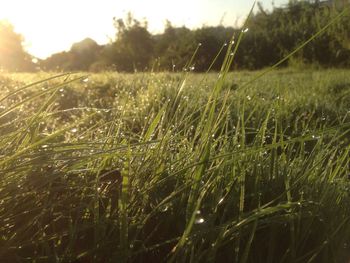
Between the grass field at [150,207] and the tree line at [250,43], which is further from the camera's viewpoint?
the tree line at [250,43]

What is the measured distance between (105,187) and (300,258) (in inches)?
19.9

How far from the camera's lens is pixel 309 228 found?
124cm

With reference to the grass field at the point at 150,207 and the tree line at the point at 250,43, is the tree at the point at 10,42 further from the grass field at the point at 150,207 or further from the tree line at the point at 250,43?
the grass field at the point at 150,207

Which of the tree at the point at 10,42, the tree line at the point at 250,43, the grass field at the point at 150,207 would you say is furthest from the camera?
the tree at the point at 10,42

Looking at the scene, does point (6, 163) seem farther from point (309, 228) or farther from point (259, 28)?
point (259, 28)

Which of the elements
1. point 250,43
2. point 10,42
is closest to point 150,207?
point 250,43

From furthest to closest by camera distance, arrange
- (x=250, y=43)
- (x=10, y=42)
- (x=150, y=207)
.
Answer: (x=10, y=42), (x=250, y=43), (x=150, y=207)

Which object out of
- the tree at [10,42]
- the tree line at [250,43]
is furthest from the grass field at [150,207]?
the tree at [10,42]

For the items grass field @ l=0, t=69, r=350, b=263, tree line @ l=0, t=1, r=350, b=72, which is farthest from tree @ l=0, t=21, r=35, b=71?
grass field @ l=0, t=69, r=350, b=263

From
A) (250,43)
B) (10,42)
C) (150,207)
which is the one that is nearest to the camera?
(150,207)

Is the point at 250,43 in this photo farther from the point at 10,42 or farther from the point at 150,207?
the point at 10,42

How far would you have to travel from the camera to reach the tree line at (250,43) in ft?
38.1

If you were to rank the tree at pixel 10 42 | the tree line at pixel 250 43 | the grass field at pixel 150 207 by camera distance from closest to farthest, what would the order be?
the grass field at pixel 150 207 < the tree line at pixel 250 43 < the tree at pixel 10 42

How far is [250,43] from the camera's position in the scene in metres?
14.6
